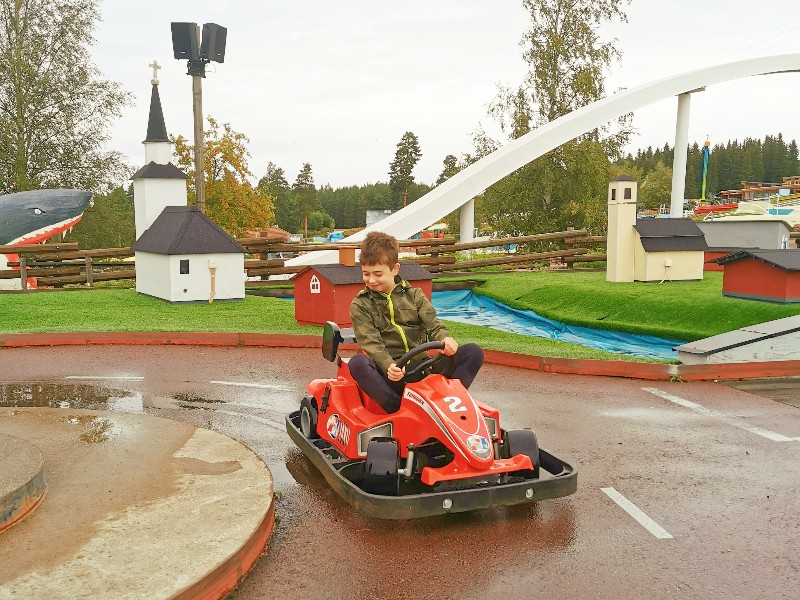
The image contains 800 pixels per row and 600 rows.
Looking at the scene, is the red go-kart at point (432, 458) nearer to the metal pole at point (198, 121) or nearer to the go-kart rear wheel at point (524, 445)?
the go-kart rear wheel at point (524, 445)

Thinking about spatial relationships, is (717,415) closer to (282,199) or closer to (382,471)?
(382,471)

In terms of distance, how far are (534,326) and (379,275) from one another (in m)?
11.6

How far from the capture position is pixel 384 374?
4988 mm

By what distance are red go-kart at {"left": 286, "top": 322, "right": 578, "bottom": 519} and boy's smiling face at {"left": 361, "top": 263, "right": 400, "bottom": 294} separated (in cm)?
63

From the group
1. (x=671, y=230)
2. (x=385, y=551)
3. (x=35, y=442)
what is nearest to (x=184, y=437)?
(x=35, y=442)

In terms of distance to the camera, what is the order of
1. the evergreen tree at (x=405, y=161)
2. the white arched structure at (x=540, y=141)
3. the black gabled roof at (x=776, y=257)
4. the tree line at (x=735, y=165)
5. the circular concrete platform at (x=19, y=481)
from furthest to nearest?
the tree line at (x=735, y=165), the evergreen tree at (x=405, y=161), the white arched structure at (x=540, y=141), the black gabled roof at (x=776, y=257), the circular concrete platform at (x=19, y=481)

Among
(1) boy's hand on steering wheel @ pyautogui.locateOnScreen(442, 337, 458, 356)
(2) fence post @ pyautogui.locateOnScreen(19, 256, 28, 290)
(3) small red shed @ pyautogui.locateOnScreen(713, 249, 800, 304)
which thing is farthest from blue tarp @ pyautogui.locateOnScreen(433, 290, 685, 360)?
(2) fence post @ pyautogui.locateOnScreen(19, 256, 28, 290)

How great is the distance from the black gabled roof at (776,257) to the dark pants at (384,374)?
10128 mm

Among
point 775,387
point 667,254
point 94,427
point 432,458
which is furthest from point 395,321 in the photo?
point 667,254

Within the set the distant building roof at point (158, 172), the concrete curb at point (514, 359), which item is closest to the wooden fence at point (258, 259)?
the distant building roof at point (158, 172)

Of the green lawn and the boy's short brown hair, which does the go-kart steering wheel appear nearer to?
the boy's short brown hair

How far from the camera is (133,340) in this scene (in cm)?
1134

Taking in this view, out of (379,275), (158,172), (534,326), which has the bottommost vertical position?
(534,326)

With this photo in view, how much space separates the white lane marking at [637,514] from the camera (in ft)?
14.5
